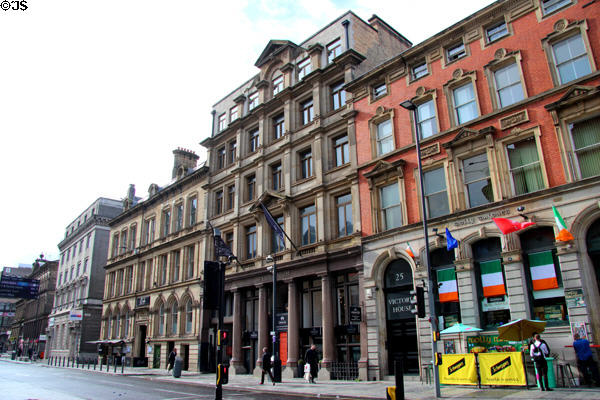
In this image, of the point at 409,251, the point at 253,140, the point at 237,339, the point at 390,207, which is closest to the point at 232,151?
the point at 253,140

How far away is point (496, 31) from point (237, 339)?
80.2 feet

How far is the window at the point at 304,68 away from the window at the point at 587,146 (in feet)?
→ 59.9

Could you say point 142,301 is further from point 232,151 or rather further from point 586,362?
point 586,362

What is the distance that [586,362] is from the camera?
15.0 m

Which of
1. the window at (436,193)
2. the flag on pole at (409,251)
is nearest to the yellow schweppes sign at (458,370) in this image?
the flag on pole at (409,251)

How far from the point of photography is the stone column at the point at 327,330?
24203 mm

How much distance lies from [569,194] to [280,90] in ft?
72.5

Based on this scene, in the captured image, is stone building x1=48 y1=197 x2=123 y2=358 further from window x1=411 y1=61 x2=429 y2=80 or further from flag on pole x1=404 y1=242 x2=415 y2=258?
window x1=411 y1=61 x2=429 y2=80

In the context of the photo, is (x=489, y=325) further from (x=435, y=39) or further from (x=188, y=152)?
(x=188, y=152)

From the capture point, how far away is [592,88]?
1720 centimetres

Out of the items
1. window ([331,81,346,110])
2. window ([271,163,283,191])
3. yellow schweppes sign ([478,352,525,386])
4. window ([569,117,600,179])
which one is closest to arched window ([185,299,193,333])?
window ([271,163,283,191])

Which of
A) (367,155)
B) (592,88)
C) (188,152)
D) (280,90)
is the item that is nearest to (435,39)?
(367,155)

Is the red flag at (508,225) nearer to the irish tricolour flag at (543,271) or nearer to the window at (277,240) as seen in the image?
the irish tricolour flag at (543,271)

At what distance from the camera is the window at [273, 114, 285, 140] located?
109 ft
